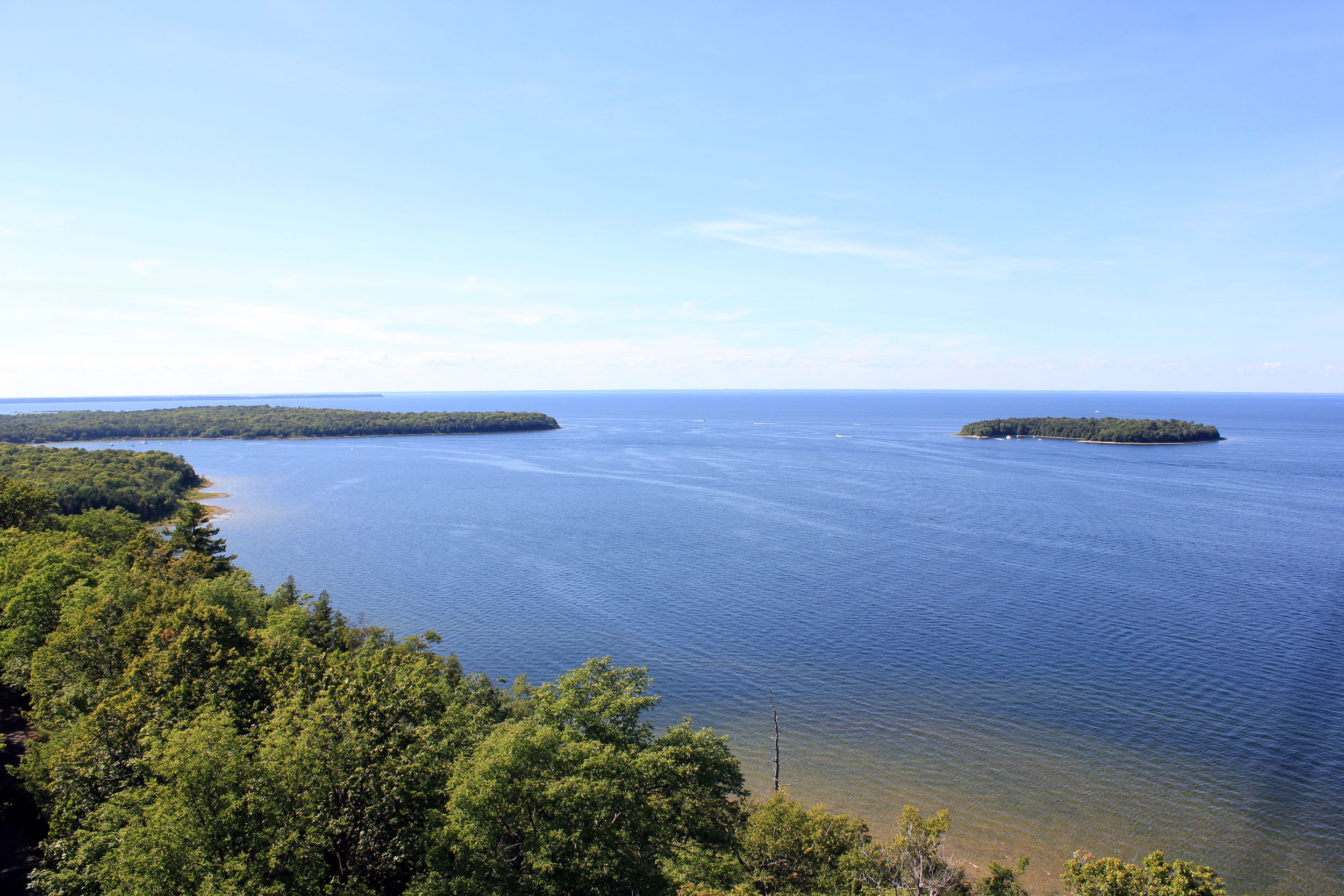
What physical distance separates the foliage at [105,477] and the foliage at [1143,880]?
322ft

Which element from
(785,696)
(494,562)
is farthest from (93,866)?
(494,562)

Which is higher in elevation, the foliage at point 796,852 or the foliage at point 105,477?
the foliage at point 105,477

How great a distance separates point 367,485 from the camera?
118 meters

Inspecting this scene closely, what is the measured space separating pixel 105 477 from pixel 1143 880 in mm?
111224

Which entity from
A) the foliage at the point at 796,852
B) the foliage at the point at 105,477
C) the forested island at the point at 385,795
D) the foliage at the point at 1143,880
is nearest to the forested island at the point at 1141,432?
the forested island at the point at 385,795

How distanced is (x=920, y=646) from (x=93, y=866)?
4351 cm

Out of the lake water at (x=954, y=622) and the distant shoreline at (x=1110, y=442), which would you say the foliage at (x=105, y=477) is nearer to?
the lake water at (x=954, y=622)

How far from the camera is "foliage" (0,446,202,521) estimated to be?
3216 inches

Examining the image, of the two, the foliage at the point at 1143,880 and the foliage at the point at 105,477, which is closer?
the foliage at the point at 1143,880

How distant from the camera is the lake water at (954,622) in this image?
30312 millimetres

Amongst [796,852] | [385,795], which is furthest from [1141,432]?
[385,795]

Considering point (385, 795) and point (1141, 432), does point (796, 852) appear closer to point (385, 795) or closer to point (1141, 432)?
point (385, 795)

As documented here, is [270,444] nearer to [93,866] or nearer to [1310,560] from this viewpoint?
[93,866]

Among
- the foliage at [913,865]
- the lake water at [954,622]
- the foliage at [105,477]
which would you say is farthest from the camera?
the foliage at [105,477]
